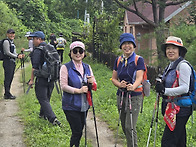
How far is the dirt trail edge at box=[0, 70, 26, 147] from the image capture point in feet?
18.6

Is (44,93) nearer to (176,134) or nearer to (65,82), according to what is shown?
(65,82)

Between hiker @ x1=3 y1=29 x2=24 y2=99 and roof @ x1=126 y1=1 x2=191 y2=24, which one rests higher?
roof @ x1=126 y1=1 x2=191 y2=24

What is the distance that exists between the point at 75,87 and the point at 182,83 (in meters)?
1.49

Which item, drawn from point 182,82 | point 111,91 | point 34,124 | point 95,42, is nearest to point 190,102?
point 182,82

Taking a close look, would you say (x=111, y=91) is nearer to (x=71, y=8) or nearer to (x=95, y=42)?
(x=71, y=8)

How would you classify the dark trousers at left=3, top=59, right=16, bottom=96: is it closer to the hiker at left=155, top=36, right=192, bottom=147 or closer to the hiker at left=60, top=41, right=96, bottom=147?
the hiker at left=60, top=41, right=96, bottom=147

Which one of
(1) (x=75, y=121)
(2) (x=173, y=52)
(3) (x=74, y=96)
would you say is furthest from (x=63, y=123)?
(2) (x=173, y=52)

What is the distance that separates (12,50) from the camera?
866 cm

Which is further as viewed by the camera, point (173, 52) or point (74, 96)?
point (74, 96)

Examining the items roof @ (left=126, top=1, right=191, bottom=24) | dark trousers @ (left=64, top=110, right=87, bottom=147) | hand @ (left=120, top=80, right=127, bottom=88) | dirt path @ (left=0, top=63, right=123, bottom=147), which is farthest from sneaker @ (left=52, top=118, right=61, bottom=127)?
roof @ (left=126, top=1, right=191, bottom=24)

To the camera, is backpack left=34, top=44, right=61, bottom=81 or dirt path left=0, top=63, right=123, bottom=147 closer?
dirt path left=0, top=63, right=123, bottom=147

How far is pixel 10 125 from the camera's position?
21.9 ft

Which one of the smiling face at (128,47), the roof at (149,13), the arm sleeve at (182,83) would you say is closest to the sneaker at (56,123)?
the smiling face at (128,47)

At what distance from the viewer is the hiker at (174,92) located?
3.91 metres
